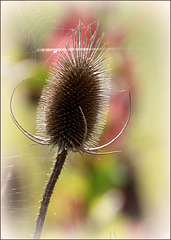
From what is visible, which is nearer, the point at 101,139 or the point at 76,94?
the point at 76,94

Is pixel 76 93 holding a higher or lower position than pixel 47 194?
higher

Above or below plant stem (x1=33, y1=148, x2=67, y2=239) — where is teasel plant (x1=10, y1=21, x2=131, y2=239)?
above

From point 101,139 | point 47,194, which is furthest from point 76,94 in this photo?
point 101,139

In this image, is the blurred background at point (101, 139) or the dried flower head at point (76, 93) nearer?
the dried flower head at point (76, 93)

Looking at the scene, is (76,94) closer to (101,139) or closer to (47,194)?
(47,194)

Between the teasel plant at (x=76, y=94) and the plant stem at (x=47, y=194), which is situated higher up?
the teasel plant at (x=76, y=94)
